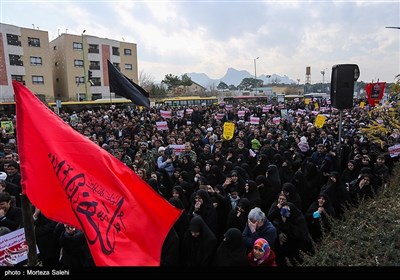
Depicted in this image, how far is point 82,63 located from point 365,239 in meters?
49.3

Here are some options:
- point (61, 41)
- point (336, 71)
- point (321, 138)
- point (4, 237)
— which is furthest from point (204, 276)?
point (61, 41)

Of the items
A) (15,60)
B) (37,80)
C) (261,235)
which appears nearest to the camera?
(261,235)

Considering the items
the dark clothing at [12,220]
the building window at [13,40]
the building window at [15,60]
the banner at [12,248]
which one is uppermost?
the building window at [13,40]

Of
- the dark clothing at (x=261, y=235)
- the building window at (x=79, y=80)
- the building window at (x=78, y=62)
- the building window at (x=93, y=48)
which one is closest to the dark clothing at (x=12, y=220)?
the dark clothing at (x=261, y=235)

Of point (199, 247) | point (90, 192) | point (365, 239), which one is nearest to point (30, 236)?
point (90, 192)

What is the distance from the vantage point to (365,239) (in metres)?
3.98

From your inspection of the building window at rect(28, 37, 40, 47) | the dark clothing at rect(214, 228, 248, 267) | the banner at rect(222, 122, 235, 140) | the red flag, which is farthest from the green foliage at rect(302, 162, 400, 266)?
the building window at rect(28, 37, 40, 47)

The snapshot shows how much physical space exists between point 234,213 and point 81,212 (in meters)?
3.10

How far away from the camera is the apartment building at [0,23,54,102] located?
38688mm

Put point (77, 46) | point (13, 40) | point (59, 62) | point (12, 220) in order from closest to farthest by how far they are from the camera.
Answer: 1. point (12, 220)
2. point (13, 40)
3. point (77, 46)
4. point (59, 62)

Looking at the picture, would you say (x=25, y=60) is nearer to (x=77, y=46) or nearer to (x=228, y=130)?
(x=77, y=46)

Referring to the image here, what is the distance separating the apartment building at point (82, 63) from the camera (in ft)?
151

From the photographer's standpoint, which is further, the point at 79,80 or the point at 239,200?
the point at 79,80

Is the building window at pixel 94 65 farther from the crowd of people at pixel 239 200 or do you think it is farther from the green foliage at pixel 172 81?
the crowd of people at pixel 239 200
